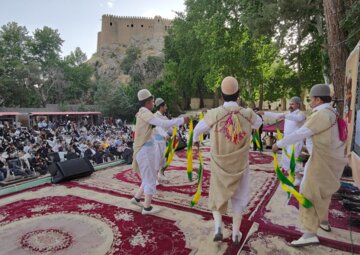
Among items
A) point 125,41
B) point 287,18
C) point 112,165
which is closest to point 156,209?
point 112,165

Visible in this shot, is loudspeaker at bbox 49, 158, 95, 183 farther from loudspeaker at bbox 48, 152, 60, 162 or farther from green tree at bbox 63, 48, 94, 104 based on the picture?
green tree at bbox 63, 48, 94, 104

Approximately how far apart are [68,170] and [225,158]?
3922 millimetres

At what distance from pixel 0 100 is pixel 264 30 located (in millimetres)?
36216

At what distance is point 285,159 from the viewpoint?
5445 mm

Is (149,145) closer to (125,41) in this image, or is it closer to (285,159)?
(285,159)

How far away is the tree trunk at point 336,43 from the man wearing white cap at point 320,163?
14.6ft

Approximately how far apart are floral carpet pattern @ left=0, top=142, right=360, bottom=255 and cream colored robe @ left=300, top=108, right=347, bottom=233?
15.5 inches

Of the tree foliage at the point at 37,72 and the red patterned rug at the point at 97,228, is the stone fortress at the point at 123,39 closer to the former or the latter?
the tree foliage at the point at 37,72

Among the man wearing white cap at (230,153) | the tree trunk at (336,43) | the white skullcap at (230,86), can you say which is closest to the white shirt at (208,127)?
the man wearing white cap at (230,153)

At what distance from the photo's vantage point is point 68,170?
5570 millimetres

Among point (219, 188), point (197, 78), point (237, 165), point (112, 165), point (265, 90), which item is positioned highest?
point (197, 78)

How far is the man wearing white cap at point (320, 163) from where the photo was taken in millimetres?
2762

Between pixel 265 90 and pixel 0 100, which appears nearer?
pixel 265 90

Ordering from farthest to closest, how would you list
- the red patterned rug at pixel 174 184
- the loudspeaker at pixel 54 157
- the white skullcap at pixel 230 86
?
the loudspeaker at pixel 54 157, the red patterned rug at pixel 174 184, the white skullcap at pixel 230 86
